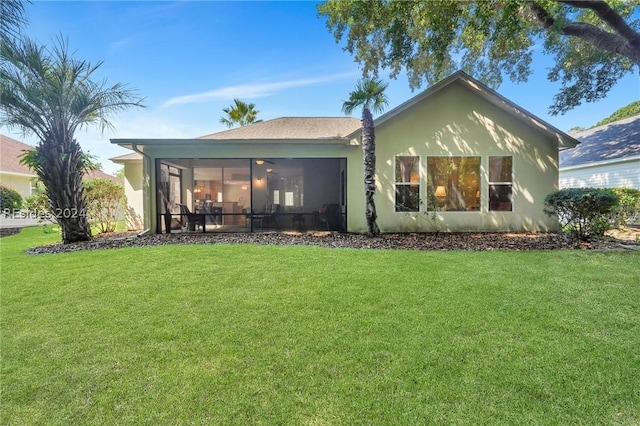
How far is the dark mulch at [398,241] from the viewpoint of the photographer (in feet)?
24.6

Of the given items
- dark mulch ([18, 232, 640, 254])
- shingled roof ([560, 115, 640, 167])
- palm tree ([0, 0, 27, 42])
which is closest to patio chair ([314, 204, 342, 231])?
dark mulch ([18, 232, 640, 254])

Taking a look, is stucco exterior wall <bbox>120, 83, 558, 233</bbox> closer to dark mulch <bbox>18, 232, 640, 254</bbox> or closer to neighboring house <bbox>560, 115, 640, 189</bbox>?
dark mulch <bbox>18, 232, 640, 254</bbox>

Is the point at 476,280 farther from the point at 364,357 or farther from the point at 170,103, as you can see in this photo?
the point at 170,103

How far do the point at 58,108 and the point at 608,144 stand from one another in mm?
23118

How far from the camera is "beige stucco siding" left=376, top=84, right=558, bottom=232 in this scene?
9.95m

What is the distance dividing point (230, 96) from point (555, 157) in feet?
63.2

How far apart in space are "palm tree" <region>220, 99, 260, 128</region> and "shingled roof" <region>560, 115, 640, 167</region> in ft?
66.4

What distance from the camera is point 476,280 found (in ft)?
15.9

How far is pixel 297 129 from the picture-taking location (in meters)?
13.1

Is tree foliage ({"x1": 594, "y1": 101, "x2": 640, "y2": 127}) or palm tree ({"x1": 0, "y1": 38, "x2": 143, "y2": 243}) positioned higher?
tree foliage ({"x1": 594, "y1": 101, "x2": 640, "y2": 127})

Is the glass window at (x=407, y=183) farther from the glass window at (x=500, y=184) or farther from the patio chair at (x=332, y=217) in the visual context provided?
the glass window at (x=500, y=184)

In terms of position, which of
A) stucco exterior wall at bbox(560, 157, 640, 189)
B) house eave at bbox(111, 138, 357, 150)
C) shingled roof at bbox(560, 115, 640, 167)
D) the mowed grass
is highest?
shingled roof at bbox(560, 115, 640, 167)

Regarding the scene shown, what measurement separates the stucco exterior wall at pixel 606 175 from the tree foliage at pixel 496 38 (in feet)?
10.7

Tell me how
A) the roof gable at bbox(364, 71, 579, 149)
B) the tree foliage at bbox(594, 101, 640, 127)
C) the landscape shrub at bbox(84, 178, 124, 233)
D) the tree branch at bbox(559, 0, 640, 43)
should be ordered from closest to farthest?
the tree branch at bbox(559, 0, 640, 43), the roof gable at bbox(364, 71, 579, 149), the landscape shrub at bbox(84, 178, 124, 233), the tree foliage at bbox(594, 101, 640, 127)
